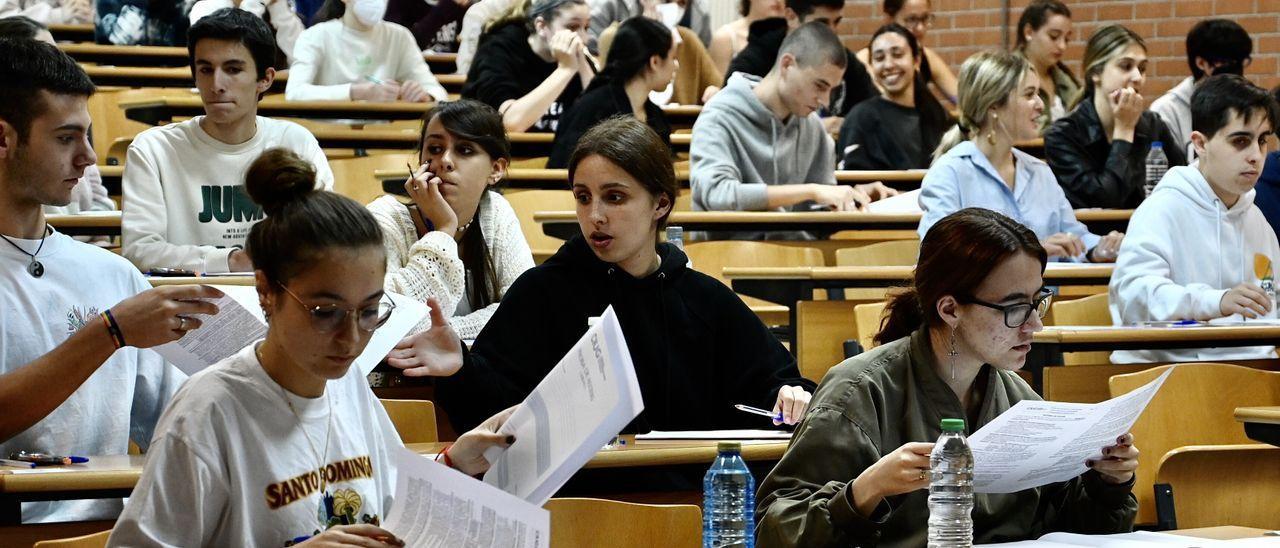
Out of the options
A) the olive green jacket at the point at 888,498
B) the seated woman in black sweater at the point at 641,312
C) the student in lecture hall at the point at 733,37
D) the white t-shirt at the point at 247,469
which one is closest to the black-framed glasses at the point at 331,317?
the white t-shirt at the point at 247,469

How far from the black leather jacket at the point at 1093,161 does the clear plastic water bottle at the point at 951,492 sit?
4662mm

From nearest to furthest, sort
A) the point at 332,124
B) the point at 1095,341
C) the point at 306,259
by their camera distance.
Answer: the point at 306,259 < the point at 1095,341 < the point at 332,124

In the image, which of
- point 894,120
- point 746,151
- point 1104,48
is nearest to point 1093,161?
point 1104,48

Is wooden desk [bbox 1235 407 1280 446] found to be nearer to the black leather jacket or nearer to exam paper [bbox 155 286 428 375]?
exam paper [bbox 155 286 428 375]

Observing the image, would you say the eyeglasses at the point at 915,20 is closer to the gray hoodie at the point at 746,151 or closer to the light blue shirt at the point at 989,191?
the gray hoodie at the point at 746,151

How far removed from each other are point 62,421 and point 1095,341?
243 cm

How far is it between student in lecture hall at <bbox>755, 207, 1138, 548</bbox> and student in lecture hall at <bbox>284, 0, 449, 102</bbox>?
4.74m

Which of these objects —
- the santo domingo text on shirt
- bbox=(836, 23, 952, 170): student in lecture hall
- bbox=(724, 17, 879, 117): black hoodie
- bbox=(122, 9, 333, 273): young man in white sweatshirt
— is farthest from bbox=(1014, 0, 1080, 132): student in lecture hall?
the santo domingo text on shirt

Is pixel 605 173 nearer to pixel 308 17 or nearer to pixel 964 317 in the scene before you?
pixel 964 317

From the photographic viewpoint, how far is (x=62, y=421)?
2.57 metres

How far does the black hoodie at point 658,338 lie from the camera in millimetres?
3096

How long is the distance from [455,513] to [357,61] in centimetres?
565

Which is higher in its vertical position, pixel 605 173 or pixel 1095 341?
pixel 605 173

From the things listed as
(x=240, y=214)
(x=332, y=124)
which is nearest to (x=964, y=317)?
(x=240, y=214)
